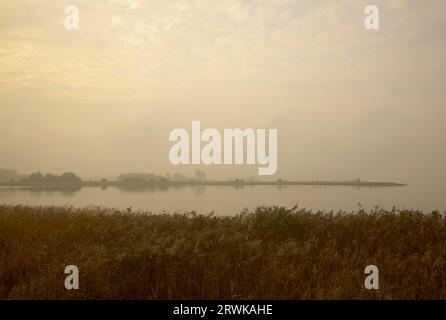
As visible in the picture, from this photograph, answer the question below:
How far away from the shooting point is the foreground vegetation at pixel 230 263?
545 cm

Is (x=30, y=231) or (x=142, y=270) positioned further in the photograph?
(x=30, y=231)

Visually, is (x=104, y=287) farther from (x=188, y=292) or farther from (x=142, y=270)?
(x=188, y=292)

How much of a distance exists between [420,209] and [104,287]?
8.66 meters

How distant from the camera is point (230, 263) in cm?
639

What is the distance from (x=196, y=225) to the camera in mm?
9672

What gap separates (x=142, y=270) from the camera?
6027 millimetres

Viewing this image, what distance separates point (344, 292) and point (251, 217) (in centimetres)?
509

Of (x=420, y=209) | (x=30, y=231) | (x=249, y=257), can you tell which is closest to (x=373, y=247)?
(x=249, y=257)

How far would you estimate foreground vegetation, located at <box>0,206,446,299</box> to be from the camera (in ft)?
17.9
